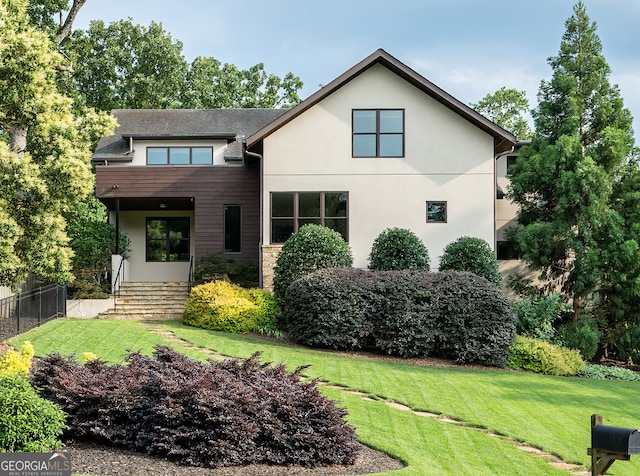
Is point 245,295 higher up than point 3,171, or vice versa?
point 3,171

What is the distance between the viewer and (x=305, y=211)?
2200 cm

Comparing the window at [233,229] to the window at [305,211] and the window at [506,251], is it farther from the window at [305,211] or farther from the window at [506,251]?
the window at [506,251]

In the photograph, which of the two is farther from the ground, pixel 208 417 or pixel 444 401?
pixel 208 417

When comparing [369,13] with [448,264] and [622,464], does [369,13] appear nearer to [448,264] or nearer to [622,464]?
[448,264]

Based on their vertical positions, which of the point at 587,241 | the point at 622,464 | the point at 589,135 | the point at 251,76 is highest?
the point at 251,76

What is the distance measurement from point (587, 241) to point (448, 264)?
164 inches

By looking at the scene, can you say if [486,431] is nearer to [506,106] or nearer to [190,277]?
[190,277]

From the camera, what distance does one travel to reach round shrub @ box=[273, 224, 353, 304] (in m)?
19.6

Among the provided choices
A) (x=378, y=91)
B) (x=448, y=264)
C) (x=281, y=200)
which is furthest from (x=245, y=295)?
(x=378, y=91)

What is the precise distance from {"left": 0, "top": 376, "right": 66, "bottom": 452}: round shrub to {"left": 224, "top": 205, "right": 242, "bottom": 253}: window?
1632cm

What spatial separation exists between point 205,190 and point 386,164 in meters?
6.12

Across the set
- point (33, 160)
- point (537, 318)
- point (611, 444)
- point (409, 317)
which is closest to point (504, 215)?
point (537, 318)

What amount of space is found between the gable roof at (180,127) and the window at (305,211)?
3.06 m

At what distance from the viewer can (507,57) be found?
18500 mm
